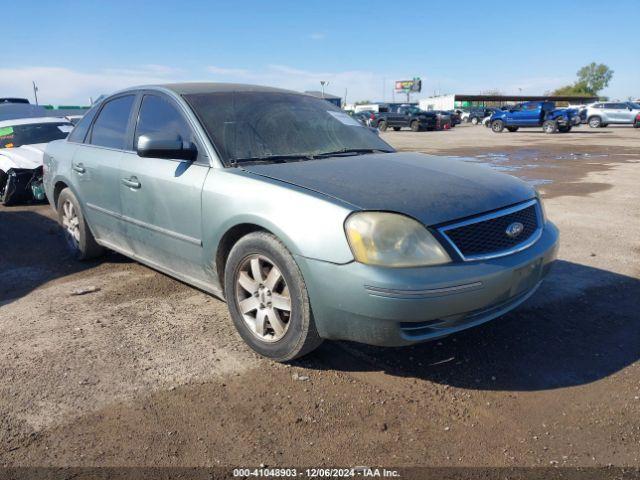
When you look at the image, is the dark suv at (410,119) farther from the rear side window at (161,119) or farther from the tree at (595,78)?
the tree at (595,78)

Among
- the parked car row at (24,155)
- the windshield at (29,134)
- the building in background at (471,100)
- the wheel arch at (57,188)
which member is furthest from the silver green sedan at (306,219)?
the building in background at (471,100)

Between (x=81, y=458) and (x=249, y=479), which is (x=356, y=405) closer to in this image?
(x=249, y=479)

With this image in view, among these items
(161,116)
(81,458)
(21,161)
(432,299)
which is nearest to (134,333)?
(81,458)

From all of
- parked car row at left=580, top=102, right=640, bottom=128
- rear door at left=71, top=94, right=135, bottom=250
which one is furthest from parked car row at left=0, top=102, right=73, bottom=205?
parked car row at left=580, top=102, right=640, bottom=128

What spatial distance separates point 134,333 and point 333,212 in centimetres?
178

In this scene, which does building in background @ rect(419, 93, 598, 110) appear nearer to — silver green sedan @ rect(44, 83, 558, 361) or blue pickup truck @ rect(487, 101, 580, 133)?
blue pickup truck @ rect(487, 101, 580, 133)

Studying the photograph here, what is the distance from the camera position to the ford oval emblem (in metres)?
2.99

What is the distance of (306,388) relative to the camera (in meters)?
2.91

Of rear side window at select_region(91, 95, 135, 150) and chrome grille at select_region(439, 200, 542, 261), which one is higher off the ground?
rear side window at select_region(91, 95, 135, 150)

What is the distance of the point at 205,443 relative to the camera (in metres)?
2.44

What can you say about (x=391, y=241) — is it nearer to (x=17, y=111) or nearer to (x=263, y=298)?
(x=263, y=298)

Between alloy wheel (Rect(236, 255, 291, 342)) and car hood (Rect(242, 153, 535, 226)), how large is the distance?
0.53 metres

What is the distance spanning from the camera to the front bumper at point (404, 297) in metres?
2.58

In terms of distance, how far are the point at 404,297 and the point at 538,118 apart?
105 ft
